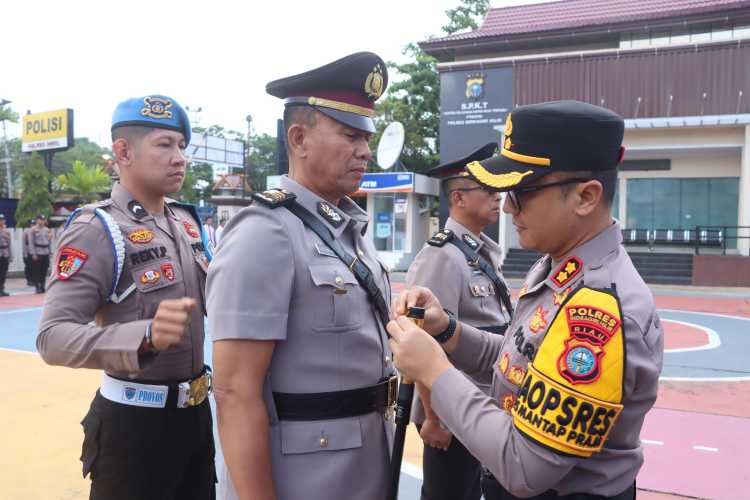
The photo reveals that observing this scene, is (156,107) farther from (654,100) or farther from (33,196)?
(33,196)

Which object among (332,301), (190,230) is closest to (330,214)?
(332,301)

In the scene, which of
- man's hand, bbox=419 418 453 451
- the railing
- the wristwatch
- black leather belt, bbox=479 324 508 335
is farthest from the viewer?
the railing

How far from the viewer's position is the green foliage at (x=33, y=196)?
20125mm

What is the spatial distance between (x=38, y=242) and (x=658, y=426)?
45.5 ft

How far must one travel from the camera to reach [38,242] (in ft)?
45.9

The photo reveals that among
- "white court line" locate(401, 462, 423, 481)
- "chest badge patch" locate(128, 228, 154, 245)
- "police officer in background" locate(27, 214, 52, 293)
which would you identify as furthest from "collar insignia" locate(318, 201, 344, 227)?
"police officer in background" locate(27, 214, 52, 293)

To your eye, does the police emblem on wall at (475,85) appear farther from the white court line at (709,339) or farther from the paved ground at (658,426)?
the paved ground at (658,426)

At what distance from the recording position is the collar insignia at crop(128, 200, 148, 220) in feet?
8.29

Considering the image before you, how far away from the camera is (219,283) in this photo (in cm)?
165

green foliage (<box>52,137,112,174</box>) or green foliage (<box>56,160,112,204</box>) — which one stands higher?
green foliage (<box>52,137,112,174</box>)

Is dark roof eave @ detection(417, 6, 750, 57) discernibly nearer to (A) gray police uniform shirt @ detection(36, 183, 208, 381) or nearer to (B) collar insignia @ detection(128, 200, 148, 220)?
(A) gray police uniform shirt @ detection(36, 183, 208, 381)

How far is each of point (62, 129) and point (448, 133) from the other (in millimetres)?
15365

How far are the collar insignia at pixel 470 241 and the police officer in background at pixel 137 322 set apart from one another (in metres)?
1.50

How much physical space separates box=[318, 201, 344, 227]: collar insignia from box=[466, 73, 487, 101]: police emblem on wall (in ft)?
69.9
